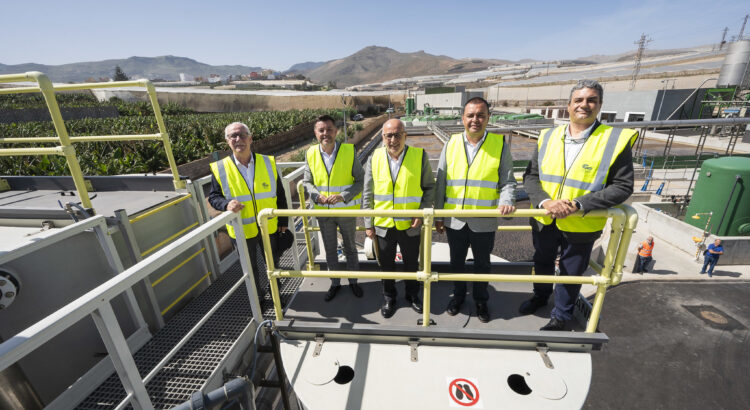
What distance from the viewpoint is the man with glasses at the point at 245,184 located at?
3066 millimetres

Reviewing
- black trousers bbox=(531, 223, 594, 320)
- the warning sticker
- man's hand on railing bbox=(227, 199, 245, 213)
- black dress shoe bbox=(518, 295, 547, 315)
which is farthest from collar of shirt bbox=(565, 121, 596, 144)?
man's hand on railing bbox=(227, 199, 245, 213)

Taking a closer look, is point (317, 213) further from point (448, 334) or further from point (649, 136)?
point (649, 136)

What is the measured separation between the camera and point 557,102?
50.7 m

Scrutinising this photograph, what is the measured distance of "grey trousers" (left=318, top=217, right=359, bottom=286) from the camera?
334 centimetres

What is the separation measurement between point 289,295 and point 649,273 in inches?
358

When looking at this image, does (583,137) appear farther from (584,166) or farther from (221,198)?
(221,198)

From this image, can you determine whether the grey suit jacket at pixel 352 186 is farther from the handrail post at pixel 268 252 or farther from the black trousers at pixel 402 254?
the handrail post at pixel 268 252

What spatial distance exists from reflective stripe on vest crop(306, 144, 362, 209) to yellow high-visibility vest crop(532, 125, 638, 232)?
1898mm

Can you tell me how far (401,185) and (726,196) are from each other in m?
10.6

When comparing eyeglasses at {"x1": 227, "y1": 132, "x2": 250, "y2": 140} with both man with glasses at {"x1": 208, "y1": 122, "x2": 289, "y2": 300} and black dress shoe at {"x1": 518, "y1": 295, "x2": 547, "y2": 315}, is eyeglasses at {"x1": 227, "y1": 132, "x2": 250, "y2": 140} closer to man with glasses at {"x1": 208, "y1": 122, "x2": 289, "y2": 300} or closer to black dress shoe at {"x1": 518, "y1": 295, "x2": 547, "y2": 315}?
man with glasses at {"x1": 208, "y1": 122, "x2": 289, "y2": 300}

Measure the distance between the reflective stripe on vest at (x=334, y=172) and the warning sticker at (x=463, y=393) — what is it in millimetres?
1883

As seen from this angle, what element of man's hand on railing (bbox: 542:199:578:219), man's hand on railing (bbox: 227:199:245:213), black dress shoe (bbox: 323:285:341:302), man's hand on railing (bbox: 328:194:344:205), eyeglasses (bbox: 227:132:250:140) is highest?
eyeglasses (bbox: 227:132:250:140)

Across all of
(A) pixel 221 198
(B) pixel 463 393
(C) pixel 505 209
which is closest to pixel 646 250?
(C) pixel 505 209

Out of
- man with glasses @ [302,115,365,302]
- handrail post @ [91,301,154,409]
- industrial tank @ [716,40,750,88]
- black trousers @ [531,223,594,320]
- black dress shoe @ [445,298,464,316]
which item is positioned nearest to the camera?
handrail post @ [91,301,154,409]
